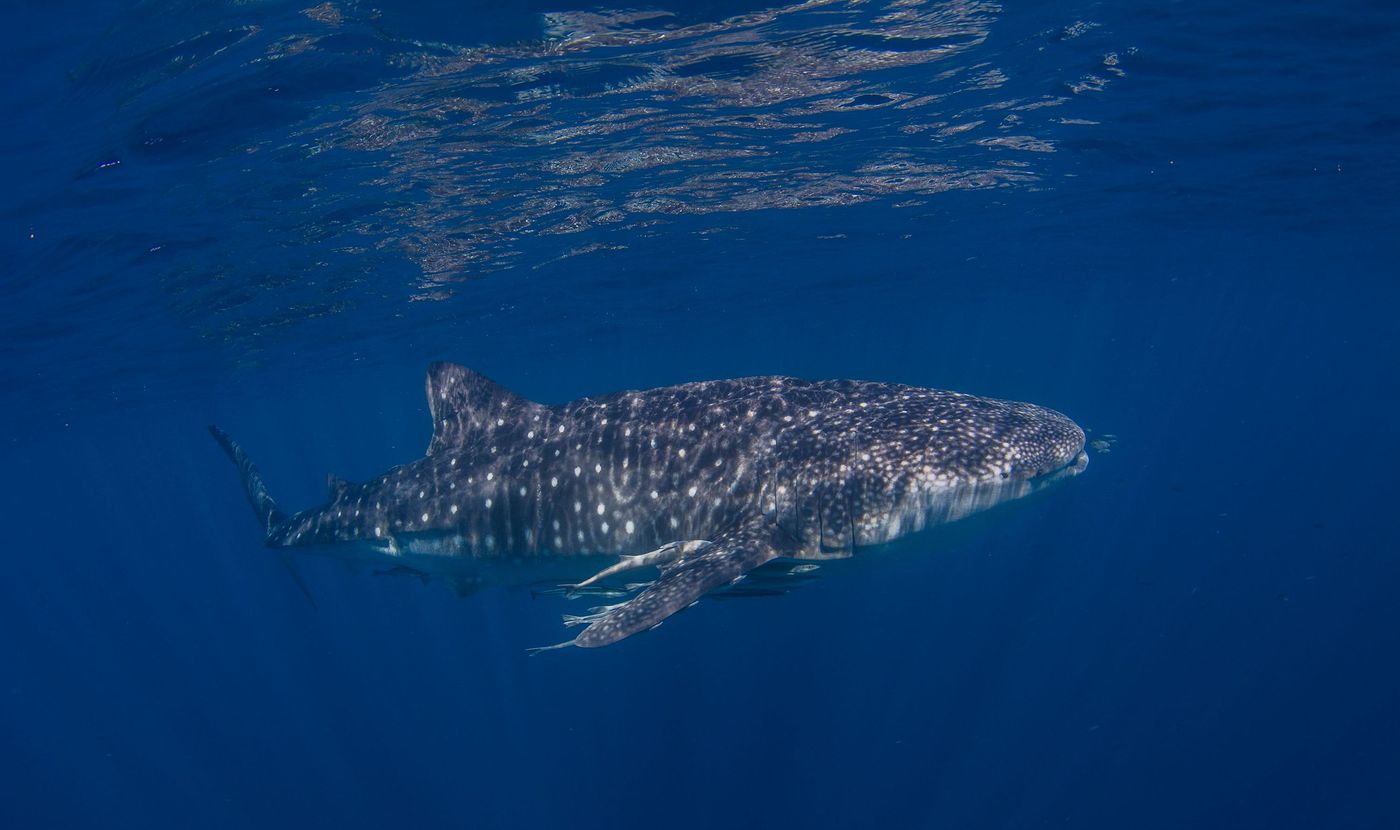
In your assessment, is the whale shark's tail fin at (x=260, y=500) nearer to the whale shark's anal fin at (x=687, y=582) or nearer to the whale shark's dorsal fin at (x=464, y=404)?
the whale shark's dorsal fin at (x=464, y=404)

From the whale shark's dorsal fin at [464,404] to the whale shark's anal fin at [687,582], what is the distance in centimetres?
372

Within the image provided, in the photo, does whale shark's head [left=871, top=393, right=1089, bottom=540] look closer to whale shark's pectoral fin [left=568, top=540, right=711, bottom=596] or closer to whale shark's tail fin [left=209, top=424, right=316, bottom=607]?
whale shark's pectoral fin [left=568, top=540, right=711, bottom=596]

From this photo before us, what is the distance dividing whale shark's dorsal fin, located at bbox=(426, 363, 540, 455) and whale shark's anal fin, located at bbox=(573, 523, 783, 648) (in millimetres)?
3724

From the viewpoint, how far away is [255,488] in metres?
13.7

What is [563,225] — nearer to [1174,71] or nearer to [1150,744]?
[1174,71]

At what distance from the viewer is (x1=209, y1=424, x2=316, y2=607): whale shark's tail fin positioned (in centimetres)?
1288

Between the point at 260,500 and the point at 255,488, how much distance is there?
382mm

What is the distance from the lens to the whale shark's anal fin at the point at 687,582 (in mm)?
5546

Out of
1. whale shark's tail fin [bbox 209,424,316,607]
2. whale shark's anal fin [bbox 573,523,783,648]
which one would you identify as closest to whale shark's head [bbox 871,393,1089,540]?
whale shark's anal fin [bbox 573,523,783,648]

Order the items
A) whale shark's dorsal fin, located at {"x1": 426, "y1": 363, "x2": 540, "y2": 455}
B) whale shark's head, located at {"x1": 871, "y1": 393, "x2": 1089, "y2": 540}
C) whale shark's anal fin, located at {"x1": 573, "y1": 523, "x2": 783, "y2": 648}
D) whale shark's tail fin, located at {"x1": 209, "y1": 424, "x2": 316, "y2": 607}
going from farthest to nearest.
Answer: whale shark's tail fin, located at {"x1": 209, "y1": 424, "x2": 316, "y2": 607}, whale shark's dorsal fin, located at {"x1": 426, "y1": 363, "x2": 540, "y2": 455}, whale shark's head, located at {"x1": 871, "y1": 393, "x2": 1089, "y2": 540}, whale shark's anal fin, located at {"x1": 573, "y1": 523, "x2": 783, "y2": 648}

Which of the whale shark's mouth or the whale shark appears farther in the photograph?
the whale shark's mouth

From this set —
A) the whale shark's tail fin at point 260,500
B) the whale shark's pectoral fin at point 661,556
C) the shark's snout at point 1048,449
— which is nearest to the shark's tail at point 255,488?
the whale shark's tail fin at point 260,500

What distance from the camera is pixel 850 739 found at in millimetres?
21281

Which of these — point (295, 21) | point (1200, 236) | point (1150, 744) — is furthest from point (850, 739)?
point (1200, 236)
